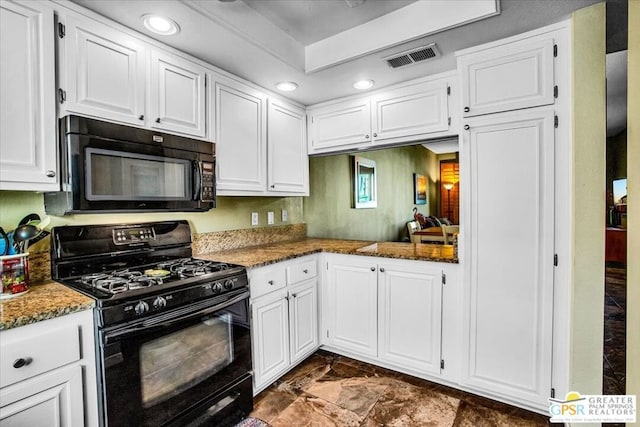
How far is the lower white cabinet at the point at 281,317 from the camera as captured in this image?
2.00 metres

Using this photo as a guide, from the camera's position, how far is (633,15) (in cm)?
126

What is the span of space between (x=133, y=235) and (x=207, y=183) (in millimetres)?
534

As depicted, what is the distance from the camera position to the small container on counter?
1.27m

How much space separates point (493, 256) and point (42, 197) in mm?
2497

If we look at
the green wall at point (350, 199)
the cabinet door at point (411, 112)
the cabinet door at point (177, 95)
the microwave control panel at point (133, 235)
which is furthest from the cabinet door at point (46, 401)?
the green wall at point (350, 199)

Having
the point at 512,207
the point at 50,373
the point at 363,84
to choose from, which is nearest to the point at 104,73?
the point at 50,373

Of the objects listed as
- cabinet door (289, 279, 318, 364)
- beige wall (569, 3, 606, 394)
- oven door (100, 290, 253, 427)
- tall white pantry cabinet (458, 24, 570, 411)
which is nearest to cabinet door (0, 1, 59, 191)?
oven door (100, 290, 253, 427)

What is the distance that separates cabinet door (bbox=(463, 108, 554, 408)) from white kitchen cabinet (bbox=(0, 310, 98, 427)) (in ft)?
6.49

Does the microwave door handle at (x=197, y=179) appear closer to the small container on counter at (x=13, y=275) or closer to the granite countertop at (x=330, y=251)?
the granite countertop at (x=330, y=251)

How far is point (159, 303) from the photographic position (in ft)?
4.61

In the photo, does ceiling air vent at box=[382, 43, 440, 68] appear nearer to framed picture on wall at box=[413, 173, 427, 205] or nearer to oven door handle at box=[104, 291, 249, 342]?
oven door handle at box=[104, 291, 249, 342]

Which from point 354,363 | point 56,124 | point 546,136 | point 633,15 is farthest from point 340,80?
point 354,363

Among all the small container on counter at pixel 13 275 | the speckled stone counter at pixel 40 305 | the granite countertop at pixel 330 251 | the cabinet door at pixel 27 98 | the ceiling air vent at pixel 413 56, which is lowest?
the speckled stone counter at pixel 40 305

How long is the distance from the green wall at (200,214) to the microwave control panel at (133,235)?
0.23ft
